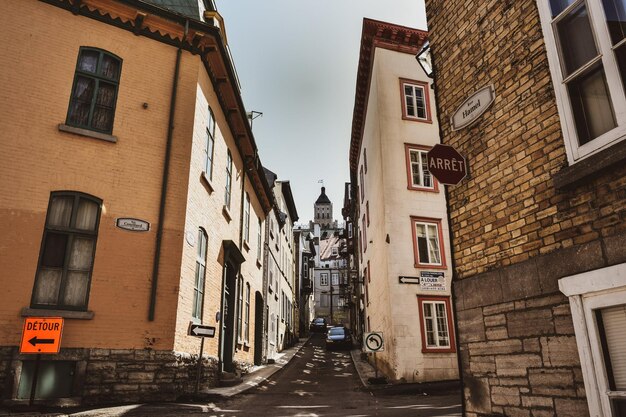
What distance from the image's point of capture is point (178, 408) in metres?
7.86

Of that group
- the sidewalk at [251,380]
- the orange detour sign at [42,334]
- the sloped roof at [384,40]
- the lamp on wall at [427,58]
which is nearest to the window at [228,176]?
the sidewalk at [251,380]

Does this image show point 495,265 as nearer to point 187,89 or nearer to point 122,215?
point 122,215

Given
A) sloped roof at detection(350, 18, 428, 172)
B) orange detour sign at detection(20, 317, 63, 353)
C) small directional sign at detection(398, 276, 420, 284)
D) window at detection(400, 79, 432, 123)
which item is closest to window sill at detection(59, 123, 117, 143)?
orange detour sign at detection(20, 317, 63, 353)

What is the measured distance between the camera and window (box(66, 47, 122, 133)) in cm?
952

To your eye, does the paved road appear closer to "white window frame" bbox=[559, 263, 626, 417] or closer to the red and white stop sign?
"white window frame" bbox=[559, 263, 626, 417]

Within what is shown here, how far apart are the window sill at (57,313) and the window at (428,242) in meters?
10.5

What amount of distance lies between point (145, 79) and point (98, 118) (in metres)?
1.47

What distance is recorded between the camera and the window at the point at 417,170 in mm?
16203

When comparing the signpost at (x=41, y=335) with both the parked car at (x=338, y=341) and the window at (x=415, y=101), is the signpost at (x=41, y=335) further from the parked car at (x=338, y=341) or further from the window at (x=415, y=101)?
the parked car at (x=338, y=341)

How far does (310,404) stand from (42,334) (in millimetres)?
5690

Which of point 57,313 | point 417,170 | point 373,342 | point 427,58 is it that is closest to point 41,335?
point 57,313

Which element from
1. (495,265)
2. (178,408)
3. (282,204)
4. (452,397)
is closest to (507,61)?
(495,265)

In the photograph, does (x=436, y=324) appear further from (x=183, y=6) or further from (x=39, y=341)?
(x=183, y=6)

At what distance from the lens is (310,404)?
9.69 metres
